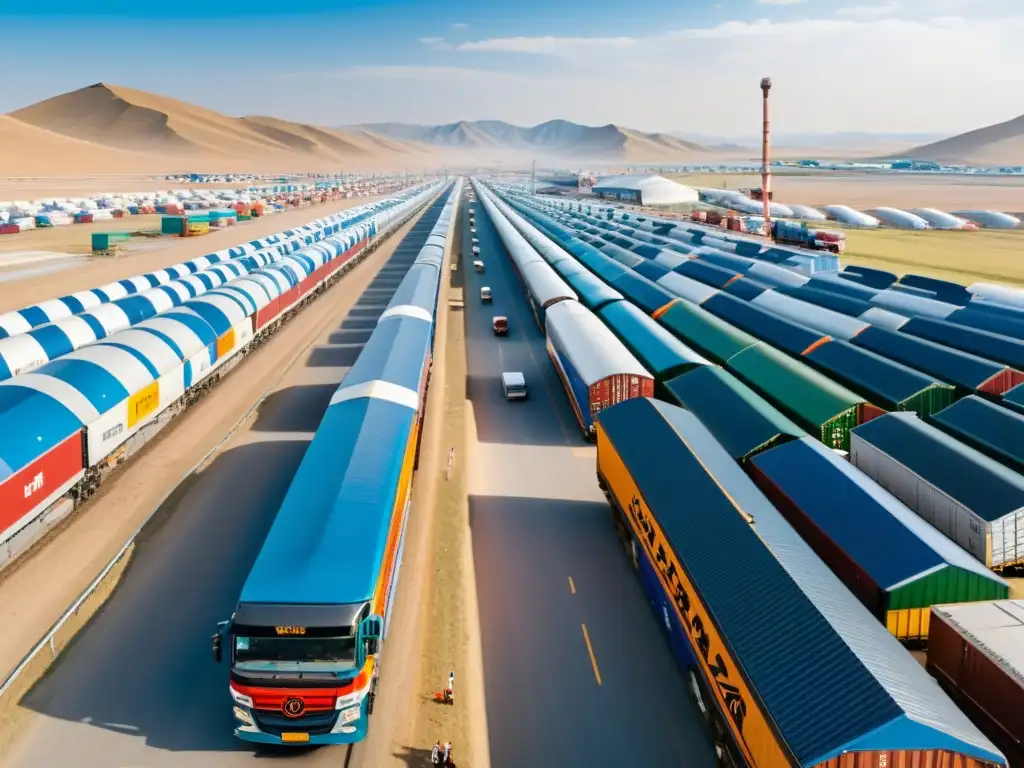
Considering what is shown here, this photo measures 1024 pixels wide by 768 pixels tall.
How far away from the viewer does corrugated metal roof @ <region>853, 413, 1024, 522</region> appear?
20.7 meters

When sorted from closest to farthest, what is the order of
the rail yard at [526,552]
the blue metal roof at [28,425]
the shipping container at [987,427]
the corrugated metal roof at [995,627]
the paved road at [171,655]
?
the rail yard at [526,552]
the corrugated metal roof at [995,627]
the paved road at [171,655]
the blue metal roof at [28,425]
the shipping container at [987,427]

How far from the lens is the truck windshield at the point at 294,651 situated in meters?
13.6

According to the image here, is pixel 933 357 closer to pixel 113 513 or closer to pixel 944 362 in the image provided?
pixel 944 362

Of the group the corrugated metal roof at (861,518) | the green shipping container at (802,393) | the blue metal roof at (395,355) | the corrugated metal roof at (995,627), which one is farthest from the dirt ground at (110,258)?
the corrugated metal roof at (995,627)

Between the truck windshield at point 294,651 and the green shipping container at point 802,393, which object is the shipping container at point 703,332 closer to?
the green shipping container at point 802,393

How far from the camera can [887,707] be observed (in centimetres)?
1163

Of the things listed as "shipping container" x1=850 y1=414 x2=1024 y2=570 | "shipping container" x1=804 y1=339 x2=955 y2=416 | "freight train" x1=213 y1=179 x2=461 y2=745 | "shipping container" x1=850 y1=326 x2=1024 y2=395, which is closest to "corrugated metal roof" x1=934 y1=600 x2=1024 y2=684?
"shipping container" x1=850 y1=414 x2=1024 y2=570

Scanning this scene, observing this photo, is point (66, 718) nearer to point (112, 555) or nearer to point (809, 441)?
point (112, 555)

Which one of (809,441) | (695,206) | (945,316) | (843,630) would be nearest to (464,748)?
(843,630)

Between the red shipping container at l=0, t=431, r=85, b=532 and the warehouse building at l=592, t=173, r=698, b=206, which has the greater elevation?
the warehouse building at l=592, t=173, r=698, b=206

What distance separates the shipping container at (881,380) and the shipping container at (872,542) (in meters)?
7.88

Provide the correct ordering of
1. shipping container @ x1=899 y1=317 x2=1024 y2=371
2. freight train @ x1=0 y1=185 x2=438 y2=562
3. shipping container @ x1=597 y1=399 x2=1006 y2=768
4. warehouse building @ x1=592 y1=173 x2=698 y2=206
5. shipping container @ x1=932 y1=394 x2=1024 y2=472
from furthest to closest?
warehouse building @ x1=592 y1=173 x2=698 y2=206 < shipping container @ x1=899 y1=317 x2=1024 y2=371 < shipping container @ x1=932 y1=394 x2=1024 y2=472 < freight train @ x1=0 y1=185 x2=438 y2=562 < shipping container @ x1=597 y1=399 x2=1006 y2=768

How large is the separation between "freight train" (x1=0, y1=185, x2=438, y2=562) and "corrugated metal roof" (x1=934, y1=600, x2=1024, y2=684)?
22.6m

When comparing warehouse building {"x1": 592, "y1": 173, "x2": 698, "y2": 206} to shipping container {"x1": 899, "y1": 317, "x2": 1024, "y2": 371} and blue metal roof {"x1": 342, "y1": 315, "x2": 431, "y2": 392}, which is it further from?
blue metal roof {"x1": 342, "y1": 315, "x2": 431, "y2": 392}
